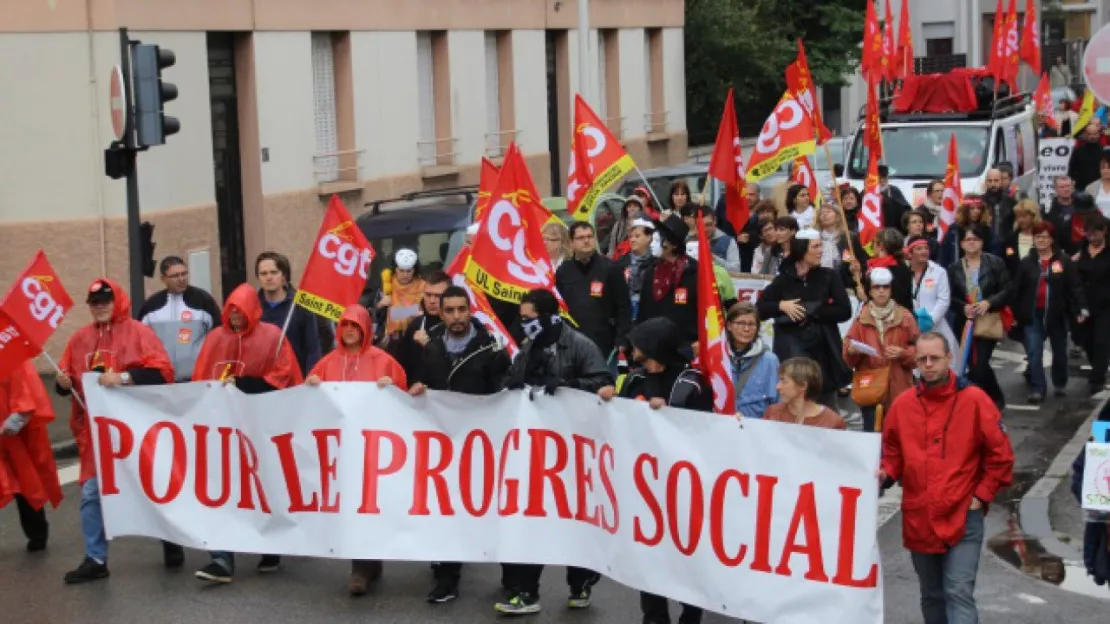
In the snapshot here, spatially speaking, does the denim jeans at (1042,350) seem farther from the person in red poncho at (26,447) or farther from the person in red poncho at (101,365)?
the person in red poncho at (26,447)

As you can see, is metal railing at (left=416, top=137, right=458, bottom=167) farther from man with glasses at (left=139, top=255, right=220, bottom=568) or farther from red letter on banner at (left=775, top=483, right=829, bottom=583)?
red letter on banner at (left=775, top=483, right=829, bottom=583)

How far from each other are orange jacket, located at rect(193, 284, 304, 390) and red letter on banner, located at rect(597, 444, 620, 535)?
2.23m

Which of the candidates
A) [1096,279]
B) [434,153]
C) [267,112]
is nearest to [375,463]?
[1096,279]

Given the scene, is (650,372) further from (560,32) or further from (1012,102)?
(560,32)

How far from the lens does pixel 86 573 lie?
10.5 meters

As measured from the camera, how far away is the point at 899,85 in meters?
26.8

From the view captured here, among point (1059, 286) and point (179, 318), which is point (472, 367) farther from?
point (1059, 286)

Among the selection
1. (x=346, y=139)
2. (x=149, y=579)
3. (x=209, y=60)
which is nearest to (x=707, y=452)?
(x=149, y=579)

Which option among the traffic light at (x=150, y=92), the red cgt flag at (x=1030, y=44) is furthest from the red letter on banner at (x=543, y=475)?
the red cgt flag at (x=1030, y=44)

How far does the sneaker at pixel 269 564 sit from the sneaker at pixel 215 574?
291 millimetres

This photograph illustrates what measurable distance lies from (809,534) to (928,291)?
6291mm

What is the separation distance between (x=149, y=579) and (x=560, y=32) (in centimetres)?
2402

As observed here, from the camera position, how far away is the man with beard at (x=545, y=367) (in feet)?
31.7

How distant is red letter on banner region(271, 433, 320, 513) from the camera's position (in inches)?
403
